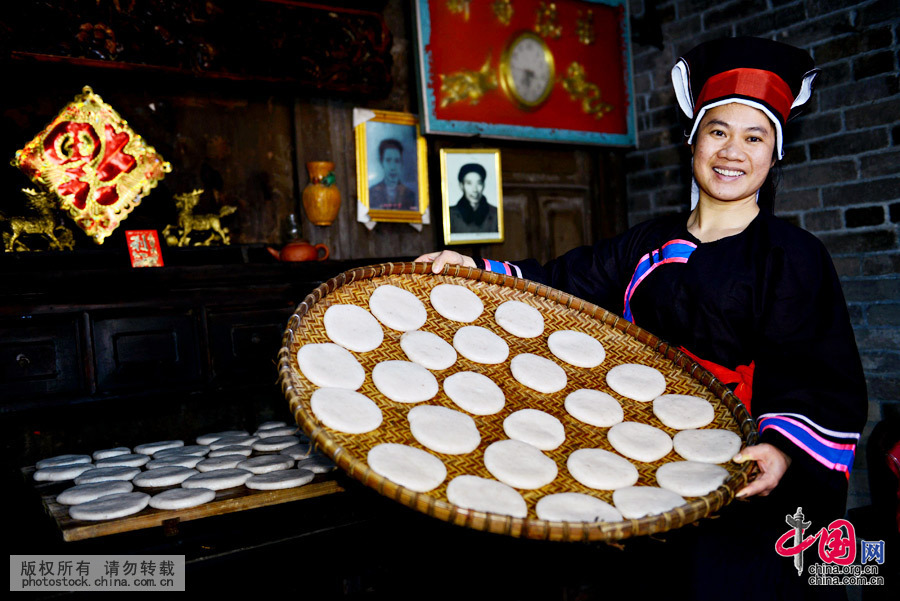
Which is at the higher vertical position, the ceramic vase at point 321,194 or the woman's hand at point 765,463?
the ceramic vase at point 321,194

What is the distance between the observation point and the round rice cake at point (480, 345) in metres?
1.79

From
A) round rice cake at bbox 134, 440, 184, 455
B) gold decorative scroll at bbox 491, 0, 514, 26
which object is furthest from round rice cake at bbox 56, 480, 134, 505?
gold decorative scroll at bbox 491, 0, 514, 26

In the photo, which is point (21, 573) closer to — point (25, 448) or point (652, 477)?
point (652, 477)

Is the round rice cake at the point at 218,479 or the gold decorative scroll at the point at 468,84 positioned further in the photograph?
the gold decorative scroll at the point at 468,84

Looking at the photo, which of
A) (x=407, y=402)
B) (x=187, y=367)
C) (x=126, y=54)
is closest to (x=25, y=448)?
(x=187, y=367)

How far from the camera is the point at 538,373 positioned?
1.76m

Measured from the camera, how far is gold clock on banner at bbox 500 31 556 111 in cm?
405

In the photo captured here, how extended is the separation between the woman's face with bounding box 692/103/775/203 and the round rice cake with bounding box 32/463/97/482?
232 cm

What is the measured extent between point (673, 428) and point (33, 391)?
2.26m

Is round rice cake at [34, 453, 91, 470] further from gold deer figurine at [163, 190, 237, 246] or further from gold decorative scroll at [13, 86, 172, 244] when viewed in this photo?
gold deer figurine at [163, 190, 237, 246]

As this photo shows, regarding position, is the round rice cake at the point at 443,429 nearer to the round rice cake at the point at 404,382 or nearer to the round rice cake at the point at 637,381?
the round rice cake at the point at 404,382

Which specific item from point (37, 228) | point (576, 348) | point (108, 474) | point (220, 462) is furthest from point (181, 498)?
point (37, 228)

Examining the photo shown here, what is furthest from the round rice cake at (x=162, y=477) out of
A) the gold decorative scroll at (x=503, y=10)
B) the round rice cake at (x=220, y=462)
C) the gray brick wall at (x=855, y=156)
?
the gold decorative scroll at (x=503, y=10)

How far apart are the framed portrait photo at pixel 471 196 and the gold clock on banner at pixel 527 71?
1.44ft
